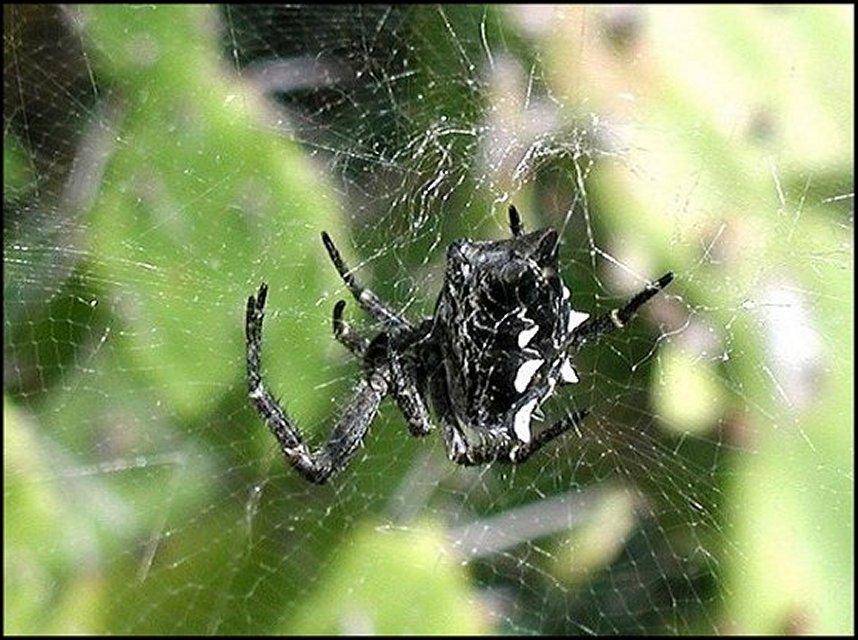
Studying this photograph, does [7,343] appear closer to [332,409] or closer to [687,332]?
[332,409]

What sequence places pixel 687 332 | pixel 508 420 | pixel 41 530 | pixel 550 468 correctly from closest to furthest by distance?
1. pixel 508 420
2. pixel 687 332
3. pixel 550 468
4. pixel 41 530

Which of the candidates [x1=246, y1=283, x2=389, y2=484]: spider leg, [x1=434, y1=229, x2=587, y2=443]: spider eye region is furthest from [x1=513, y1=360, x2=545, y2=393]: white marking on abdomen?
[x1=246, y1=283, x2=389, y2=484]: spider leg

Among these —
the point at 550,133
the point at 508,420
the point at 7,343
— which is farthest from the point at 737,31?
the point at 7,343

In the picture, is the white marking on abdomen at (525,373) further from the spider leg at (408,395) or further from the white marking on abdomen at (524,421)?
the spider leg at (408,395)

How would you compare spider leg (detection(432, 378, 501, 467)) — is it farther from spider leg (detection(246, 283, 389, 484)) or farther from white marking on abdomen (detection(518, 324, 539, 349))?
white marking on abdomen (detection(518, 324, 539, 349))

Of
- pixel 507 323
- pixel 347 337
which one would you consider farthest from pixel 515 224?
pixel 347 337

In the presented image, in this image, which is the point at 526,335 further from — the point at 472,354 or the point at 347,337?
the point at 347,337
